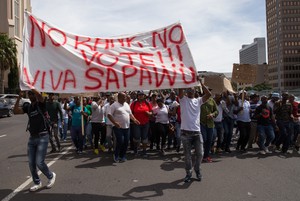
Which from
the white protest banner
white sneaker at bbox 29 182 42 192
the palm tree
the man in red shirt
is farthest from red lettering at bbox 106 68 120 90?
the palm tree

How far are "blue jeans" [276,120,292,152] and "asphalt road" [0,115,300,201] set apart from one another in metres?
0.34

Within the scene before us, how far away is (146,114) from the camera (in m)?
9.23

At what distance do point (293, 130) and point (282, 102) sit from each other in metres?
1.00

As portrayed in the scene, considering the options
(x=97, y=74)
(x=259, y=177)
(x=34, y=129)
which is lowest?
(x=259, y=177)

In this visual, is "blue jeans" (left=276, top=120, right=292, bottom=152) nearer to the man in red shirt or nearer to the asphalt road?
the asphalt road

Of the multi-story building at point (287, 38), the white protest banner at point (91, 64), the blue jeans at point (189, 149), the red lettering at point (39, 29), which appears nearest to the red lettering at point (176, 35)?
the white protest banner at point (91, 64)

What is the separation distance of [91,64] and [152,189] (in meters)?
2.43

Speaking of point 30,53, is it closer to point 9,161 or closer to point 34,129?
point 34,129

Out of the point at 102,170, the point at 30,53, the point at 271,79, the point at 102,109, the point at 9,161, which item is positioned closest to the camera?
the point at 30,53

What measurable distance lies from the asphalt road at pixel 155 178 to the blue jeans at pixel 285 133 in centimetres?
34

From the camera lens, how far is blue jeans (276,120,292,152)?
31.1ft

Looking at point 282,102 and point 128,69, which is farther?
point 282,102

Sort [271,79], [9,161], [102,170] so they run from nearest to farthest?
[102,170]
[9,161]
[271,79]

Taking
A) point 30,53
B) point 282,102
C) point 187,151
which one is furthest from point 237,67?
point 30,53
